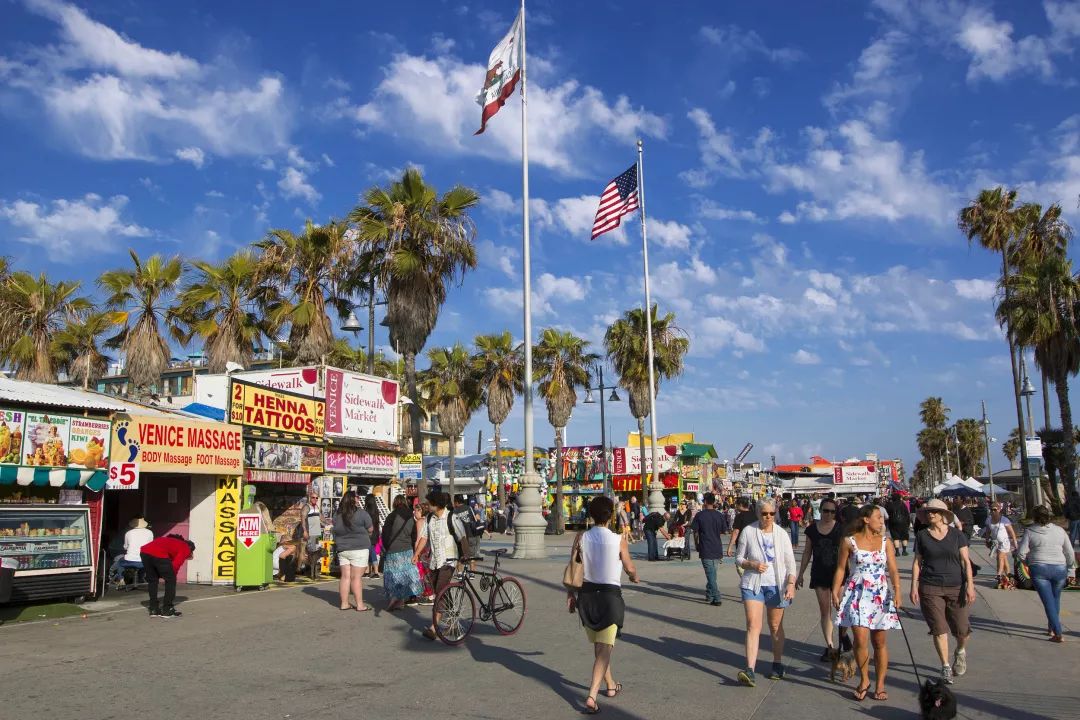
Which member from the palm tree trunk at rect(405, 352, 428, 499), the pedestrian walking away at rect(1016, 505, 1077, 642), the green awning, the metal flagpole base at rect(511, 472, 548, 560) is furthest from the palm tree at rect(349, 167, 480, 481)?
the green awning

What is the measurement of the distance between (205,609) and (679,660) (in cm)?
746

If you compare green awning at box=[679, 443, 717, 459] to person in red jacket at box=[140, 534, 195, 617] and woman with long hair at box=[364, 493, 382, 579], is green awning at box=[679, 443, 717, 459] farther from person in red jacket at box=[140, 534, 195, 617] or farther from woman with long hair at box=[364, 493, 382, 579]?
person in red jacket at box=[140, 534, 195, 617]

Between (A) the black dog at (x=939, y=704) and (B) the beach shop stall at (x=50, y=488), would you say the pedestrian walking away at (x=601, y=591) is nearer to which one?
(A) the black dog at (x=939, y=704)

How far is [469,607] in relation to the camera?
947 cm

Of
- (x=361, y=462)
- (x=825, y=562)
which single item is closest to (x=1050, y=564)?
(x=825, y=562)

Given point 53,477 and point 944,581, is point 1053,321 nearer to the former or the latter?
point 944,581

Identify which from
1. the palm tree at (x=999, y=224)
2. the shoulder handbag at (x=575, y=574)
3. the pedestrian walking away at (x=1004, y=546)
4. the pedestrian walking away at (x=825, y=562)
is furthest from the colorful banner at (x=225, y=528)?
the palm tree at (x=999, y=224)

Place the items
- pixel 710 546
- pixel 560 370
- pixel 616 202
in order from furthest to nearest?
pixel 560 370, pixel 616 202, pixel 710 546

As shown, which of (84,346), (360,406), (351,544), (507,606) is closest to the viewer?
(507,606)

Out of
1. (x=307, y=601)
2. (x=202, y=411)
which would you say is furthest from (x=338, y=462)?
(x=307, y=601)

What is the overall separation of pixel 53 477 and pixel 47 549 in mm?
1143

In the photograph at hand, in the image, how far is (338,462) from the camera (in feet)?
61.8

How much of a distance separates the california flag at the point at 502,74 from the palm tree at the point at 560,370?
62.5ft

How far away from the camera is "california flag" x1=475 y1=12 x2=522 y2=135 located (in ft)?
72.6
